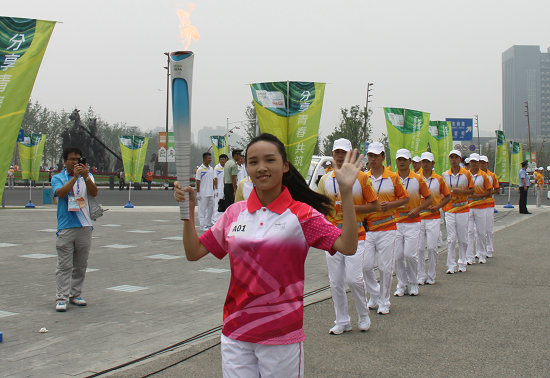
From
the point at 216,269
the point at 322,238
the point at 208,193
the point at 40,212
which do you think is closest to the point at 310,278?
the point at 216,269

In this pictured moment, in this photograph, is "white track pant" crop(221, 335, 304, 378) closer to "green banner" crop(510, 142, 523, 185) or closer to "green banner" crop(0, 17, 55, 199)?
"green banner" crop(0, 17, 55, 199)

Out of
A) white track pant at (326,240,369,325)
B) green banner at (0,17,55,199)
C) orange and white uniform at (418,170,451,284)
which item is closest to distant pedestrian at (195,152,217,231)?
orange and white uniform at (418,170,451,284)

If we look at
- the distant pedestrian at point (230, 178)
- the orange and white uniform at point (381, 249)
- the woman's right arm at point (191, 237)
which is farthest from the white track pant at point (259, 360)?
the distant pedestrian at point (230, 178)

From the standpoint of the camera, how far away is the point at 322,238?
2.98 metres

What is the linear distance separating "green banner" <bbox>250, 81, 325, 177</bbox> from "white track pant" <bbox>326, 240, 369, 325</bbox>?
12.6 ft

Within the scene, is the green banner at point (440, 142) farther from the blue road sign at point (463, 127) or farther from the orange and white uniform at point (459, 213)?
the orange and white uniform at point (459, 213)

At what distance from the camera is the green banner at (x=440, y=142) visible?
18531 mm

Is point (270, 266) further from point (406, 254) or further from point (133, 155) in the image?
point (133, 155)

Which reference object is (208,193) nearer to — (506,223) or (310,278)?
(310,278)

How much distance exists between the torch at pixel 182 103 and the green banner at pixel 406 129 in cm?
1324

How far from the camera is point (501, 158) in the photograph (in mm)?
25922

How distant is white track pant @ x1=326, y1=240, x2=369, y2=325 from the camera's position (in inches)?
239

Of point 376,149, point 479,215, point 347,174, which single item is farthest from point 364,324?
point 479,215

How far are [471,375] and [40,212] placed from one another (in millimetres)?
20118
